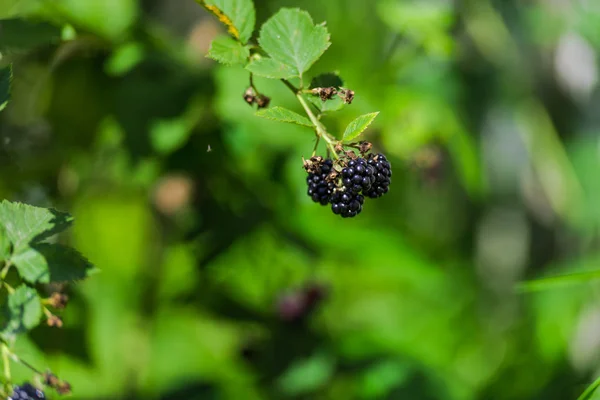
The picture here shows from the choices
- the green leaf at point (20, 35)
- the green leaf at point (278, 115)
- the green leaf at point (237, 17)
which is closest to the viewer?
the green leaf at point (278, 115)

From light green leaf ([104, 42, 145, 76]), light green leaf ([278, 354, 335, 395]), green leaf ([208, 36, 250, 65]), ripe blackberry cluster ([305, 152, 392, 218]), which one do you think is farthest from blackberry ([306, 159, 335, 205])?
light green leaf ([278, 354, 335, 395])

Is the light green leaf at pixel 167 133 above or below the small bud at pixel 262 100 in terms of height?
below

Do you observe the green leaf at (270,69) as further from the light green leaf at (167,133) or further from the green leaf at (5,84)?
the light green leaf at (167,133)

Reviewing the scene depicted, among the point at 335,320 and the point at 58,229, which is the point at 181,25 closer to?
the point at 335,320

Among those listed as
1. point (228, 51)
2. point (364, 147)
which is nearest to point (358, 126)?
point (364, 147)

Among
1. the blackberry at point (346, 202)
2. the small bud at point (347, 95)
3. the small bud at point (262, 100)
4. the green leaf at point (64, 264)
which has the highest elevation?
the small bud at point (347, 95)

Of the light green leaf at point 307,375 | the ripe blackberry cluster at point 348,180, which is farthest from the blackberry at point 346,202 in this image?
the light green leaf at point 307,375

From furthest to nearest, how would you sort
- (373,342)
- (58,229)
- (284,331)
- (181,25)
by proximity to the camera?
1. (181,25)
2. (373,342)
3. (284,331)
4. (58,229)

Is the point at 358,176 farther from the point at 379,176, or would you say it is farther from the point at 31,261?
the point at 31,261

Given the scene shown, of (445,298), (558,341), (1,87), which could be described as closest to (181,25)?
(445,298)
